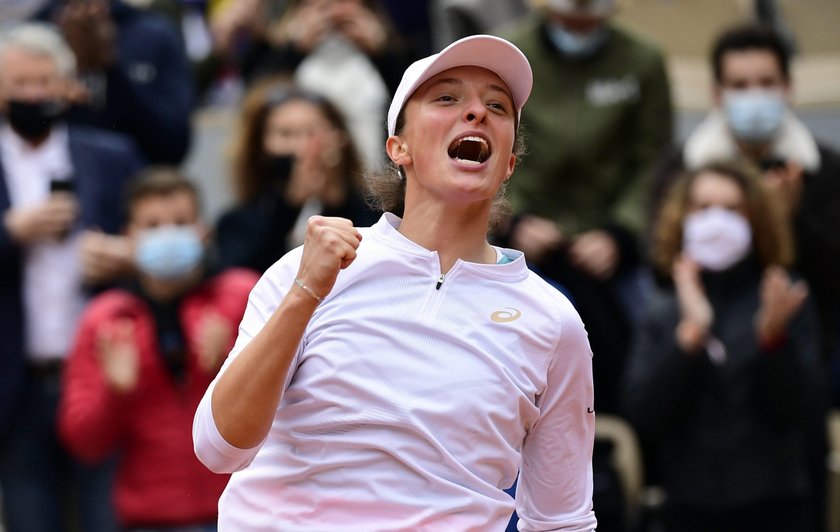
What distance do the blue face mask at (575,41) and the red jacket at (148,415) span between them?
189 cm

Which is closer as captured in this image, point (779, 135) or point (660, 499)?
point (660, 499)

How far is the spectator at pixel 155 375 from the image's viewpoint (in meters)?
5.75

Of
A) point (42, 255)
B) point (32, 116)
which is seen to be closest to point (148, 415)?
point (42, 255)

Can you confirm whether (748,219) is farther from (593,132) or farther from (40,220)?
(40,220)

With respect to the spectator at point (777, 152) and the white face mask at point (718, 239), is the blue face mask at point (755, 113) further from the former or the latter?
the white face mask at point (718, 239)

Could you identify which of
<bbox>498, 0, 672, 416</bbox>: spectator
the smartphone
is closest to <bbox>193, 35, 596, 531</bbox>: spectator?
<bbox>498, 0, 672, 416</bbox>: spectator

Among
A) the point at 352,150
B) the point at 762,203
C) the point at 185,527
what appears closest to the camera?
the point at 185,527

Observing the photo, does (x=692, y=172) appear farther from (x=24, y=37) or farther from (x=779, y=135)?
(x=24, y=37)

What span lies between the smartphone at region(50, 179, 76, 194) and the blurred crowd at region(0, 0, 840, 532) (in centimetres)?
6

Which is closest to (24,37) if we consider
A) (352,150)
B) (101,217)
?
(101,217)

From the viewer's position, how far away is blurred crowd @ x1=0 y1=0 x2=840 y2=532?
5867 millimetres

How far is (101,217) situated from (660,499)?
8.42ft

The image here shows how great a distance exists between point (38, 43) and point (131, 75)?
0.68 meters

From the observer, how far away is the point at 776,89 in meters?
6.79
